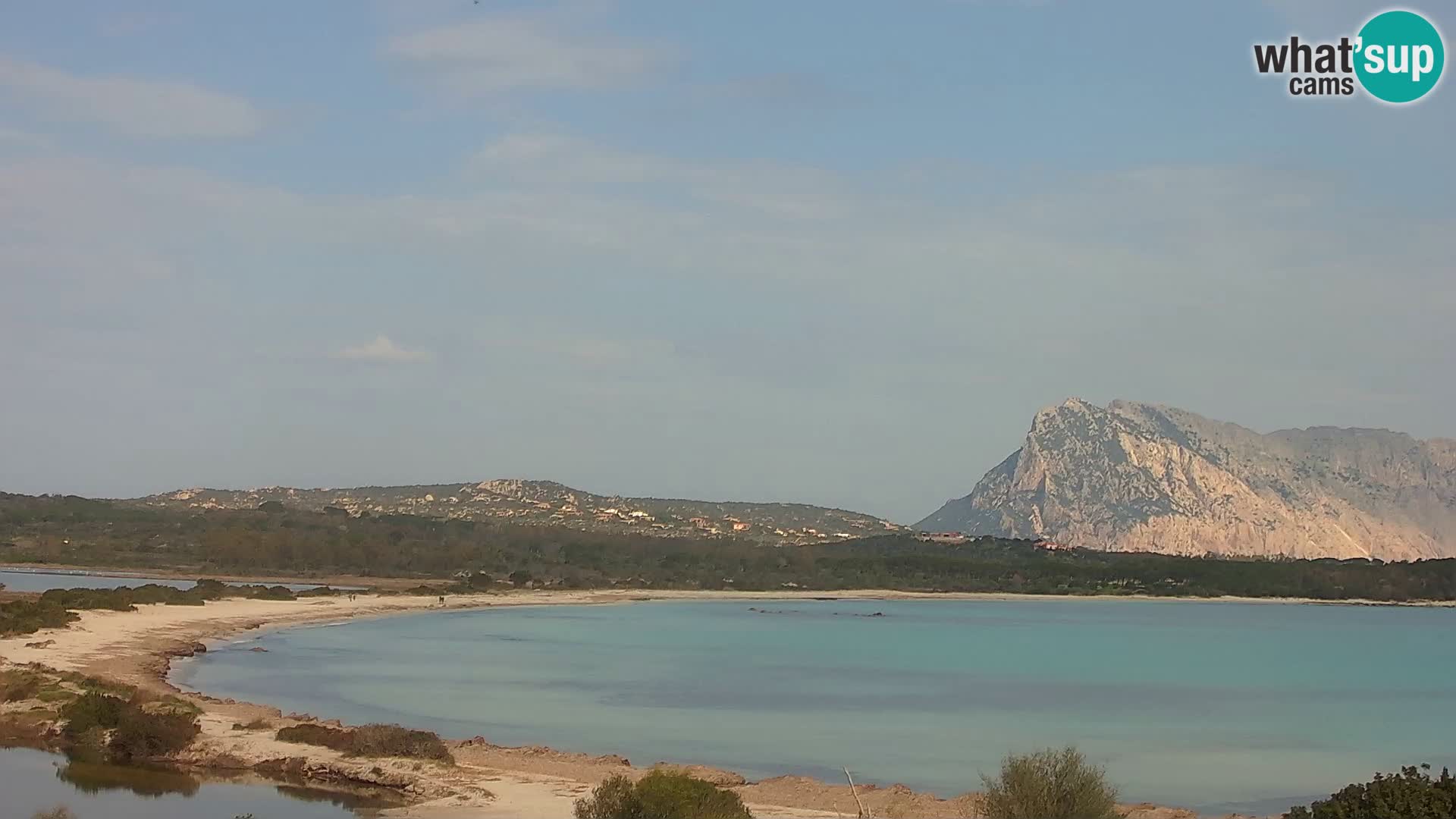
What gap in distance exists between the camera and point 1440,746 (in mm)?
31500

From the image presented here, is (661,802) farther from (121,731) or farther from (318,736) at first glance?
(121,731)

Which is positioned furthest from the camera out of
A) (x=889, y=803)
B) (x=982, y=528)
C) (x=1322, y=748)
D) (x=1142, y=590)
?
(x=982, y=528)

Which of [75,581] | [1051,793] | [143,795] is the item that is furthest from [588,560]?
[1051,793]

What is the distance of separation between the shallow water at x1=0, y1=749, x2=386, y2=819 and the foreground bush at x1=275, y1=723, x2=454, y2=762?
1.72m

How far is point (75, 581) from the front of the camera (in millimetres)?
66188

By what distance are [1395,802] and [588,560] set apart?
308 feet

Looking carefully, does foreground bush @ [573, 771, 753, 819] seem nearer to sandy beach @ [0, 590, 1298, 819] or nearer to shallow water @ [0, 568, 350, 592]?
sandy beach @ [0, 590, 1298, 819]

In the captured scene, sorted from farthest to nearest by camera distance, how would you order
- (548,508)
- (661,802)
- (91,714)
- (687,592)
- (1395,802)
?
(548,508)
(687,592)
(91,714)
(661,802)
(1395,802)

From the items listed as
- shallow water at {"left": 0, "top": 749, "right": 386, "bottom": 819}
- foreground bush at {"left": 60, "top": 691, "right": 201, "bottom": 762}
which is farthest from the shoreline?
shallow water at {"left": 0, "top": 749, "right": 386, "bottom": 819}

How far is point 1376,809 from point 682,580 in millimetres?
91121

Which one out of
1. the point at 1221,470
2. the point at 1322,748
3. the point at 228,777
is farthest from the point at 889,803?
the point at 1221,470

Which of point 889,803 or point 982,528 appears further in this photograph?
point 982,528

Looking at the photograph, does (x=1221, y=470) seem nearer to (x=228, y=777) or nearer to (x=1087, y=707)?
(x=1087, y=707)

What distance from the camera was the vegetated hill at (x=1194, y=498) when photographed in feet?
556
